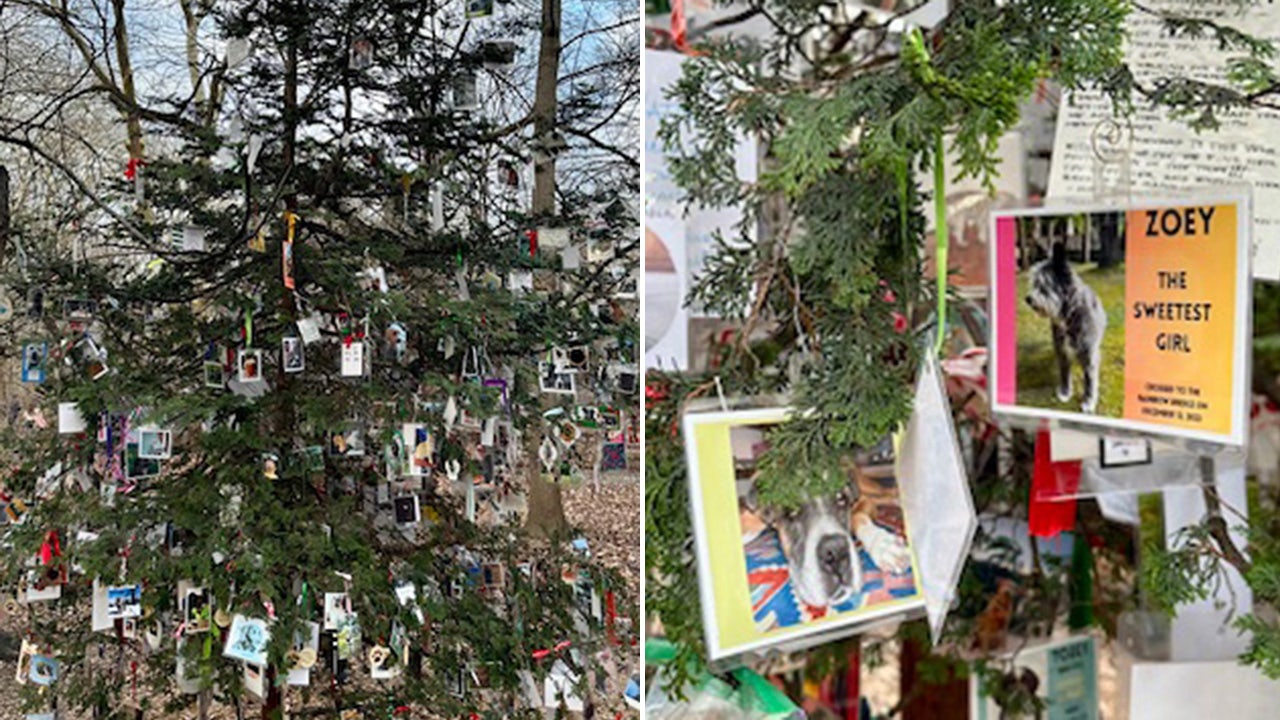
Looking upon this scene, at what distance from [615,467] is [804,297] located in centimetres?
41

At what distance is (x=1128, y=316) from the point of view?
22.9 inches

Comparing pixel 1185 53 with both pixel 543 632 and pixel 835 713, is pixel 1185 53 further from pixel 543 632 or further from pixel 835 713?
pixel 543 632

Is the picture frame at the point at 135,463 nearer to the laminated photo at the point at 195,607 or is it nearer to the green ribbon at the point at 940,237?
the laminated photo at the point at 195,607

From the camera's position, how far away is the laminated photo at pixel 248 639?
1044mm

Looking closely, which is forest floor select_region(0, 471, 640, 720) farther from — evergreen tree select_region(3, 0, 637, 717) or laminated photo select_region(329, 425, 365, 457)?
laminated photo select_region(329, 425, 365, 457)

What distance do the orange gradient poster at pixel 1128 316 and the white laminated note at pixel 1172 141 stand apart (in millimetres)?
37

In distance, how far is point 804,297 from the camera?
0.66 meters

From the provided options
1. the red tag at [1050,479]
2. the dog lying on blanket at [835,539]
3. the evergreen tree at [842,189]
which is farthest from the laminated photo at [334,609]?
the red tag at [1050,479]

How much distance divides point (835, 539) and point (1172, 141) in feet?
1.08

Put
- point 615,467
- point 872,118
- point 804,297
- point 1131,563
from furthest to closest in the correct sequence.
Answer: point 615,467, point 1131,563, point 804,297, point 872,118

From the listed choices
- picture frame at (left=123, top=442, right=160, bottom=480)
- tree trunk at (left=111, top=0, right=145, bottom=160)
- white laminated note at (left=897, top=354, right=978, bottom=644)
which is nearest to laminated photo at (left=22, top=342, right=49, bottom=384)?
picture frame at (left=123, top=442, right=160, bottom=480)

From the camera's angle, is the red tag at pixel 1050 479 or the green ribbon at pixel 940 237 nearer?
the green ribbon at pixel 940 237

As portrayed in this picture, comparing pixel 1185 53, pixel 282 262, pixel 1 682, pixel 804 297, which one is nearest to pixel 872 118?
pixel 804 297

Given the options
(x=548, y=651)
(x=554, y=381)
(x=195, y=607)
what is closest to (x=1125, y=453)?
(x=554, y=381)
